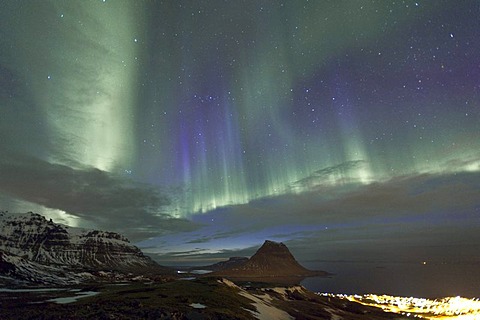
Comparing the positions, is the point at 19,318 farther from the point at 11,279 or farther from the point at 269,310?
the point at 11,279

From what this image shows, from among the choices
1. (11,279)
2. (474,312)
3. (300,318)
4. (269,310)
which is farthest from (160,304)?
(474,312)

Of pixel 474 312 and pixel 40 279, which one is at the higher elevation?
pixel 40 279

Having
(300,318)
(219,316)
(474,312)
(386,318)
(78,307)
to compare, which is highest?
(78,307)

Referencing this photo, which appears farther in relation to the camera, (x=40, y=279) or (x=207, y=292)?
(x=40, y=279)

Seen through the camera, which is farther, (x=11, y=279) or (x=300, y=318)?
(x=11, y=279)

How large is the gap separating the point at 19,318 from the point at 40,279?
385ft

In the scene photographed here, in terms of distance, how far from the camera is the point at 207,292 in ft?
270

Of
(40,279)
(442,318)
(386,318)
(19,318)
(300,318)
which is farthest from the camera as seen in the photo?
(40,279)

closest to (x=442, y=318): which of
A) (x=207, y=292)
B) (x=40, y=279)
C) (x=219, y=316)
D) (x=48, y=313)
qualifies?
(x=207, y=292)

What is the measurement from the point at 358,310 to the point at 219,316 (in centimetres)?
8308

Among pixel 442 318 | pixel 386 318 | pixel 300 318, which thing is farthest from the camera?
pixel 442 318

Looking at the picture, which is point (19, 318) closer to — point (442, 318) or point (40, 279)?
point (40, 279)

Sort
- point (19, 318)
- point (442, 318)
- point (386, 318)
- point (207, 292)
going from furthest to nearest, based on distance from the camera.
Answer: point (442, 318)
point (386, 318)
point (207, 292)
point (19, 318)

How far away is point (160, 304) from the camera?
194ft
